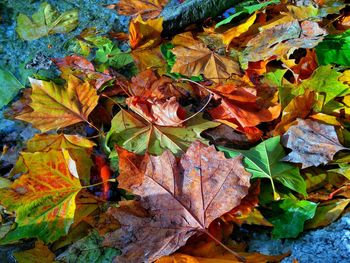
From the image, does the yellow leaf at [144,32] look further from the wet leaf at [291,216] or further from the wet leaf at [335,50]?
the wet leaf at [291,216]

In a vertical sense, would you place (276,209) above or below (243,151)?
below

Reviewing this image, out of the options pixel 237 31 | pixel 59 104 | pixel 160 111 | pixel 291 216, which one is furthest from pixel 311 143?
pixel 59 104

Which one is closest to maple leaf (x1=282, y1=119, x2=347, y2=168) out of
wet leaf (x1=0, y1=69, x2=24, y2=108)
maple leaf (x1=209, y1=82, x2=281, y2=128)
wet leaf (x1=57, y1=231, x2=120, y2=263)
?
maple leaf (x1=209, y1=82, x2=281, y2=128)

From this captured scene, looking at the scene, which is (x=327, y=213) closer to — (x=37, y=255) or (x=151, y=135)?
(x=151, y=135)

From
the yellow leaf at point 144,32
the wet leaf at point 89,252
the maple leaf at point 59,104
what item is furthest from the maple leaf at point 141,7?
the wet leaf at point 89,252

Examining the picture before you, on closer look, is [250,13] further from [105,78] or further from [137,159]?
[137,159]

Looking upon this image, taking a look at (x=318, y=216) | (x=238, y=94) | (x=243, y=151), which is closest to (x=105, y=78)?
(x=238, y=94)

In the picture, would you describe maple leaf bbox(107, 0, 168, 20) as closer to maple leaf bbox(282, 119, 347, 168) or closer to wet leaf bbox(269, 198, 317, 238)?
maple leaf bbox(282, 119, 347, 168)

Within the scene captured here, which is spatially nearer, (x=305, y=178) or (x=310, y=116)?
(x=305, y=178)
